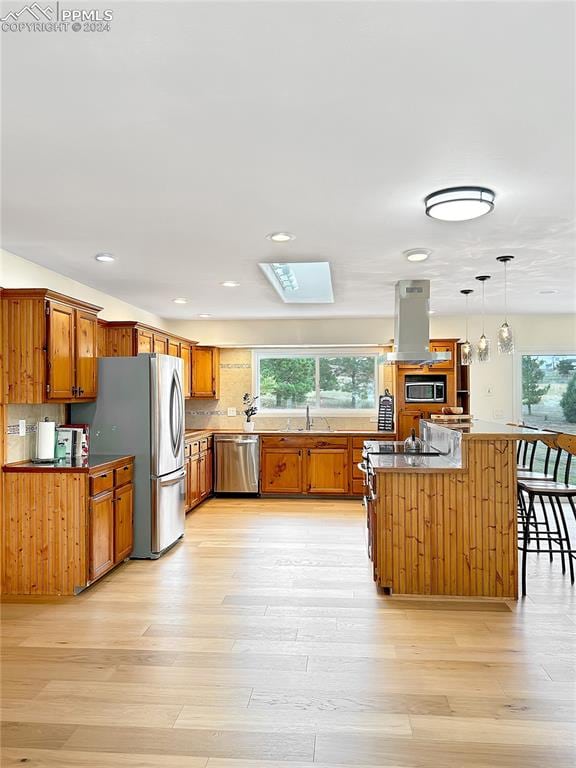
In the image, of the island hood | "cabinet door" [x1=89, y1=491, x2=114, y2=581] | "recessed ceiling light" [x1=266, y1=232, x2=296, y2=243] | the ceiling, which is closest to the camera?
the ceiling

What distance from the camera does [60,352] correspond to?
426 cm

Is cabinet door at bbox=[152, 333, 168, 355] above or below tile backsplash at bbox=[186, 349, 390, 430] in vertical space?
above

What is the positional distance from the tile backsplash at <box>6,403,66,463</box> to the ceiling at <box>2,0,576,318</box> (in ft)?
3.81

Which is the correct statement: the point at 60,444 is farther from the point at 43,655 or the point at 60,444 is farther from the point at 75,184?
the point at 75,184

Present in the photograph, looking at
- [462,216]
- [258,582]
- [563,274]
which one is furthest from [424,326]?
[258,582]

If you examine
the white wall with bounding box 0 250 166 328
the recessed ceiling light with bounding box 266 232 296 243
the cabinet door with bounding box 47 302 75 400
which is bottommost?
the cabinet door with bounding box 47 302 75 400

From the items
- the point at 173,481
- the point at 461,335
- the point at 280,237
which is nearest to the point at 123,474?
the point at 173,481

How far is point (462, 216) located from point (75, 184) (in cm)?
203

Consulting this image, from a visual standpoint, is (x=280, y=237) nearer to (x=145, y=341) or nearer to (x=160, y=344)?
(x=145, y=341)

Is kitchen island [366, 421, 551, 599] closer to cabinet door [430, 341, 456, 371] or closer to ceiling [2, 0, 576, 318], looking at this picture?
ceiling [2, 0, 576, 318]

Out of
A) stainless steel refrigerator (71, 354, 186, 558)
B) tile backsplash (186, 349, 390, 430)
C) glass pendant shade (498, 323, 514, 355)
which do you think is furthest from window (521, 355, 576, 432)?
stainless steel refrigerator (71, 354, 186, 558)

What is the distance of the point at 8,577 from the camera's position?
402cm

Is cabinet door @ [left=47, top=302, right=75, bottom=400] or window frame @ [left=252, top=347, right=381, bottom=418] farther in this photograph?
window frame @ [left=252, top=347, right=381, bottom=418]

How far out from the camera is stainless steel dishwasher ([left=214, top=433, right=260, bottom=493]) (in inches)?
300
